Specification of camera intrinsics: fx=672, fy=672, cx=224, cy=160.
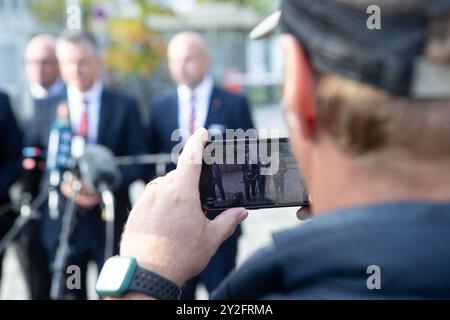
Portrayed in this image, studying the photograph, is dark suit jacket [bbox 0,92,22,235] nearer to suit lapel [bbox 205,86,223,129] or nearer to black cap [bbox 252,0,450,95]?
suit lapel [bbox 205,86,223,129]

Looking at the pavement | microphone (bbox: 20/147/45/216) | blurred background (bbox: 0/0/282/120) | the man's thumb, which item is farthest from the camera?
blurred background (bbox: 0/0/282/120)

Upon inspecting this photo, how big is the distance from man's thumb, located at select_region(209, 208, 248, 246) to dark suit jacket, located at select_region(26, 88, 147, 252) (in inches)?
116

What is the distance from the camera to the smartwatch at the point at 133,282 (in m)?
0.98

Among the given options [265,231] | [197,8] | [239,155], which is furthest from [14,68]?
[239,155]

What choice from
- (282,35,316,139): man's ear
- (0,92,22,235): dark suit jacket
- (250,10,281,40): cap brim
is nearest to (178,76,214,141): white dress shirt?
(0,92,22,235): dark suit jacket

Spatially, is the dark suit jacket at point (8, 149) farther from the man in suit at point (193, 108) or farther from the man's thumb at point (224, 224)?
the man's thumb at point (224, 224)

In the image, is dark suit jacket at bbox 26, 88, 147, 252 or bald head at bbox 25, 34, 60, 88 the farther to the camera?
bald head at bbox 25, 34, 60, 88

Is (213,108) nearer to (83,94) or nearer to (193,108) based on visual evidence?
(193,108)

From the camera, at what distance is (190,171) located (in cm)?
109

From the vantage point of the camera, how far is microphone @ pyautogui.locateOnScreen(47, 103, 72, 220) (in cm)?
382

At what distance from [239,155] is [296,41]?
44 cm

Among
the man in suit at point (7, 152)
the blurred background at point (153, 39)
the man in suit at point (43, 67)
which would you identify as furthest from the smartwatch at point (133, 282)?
the blurred background at point (153, 39)

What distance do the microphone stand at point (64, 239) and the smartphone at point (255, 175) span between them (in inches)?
104

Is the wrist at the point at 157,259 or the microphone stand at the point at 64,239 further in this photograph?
the microphone stand at the point at 64,239
